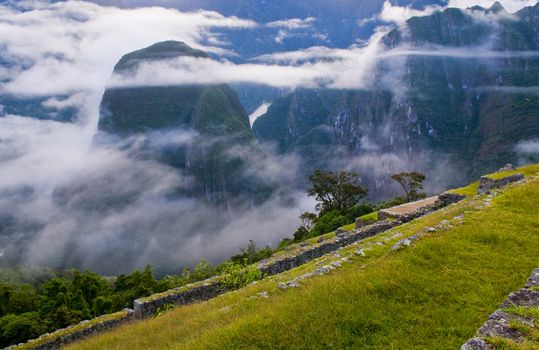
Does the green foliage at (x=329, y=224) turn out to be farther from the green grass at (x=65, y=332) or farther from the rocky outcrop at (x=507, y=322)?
the rocky outcrop at (x=507, y=322)

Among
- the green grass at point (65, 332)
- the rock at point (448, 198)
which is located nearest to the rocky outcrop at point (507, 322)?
the green grass at point (65, 332)

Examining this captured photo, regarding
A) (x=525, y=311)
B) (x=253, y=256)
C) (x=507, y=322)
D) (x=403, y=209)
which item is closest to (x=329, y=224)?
(x=253, y=256)

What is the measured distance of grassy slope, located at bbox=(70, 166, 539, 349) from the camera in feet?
25.7

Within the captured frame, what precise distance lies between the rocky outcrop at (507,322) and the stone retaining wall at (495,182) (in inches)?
652

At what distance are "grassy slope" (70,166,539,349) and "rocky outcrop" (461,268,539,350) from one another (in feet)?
2.73

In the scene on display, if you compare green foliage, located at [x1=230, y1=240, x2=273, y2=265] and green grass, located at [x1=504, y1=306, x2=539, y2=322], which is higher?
green grass, located at [x1=504, y1=306, x2=539, y2=322]

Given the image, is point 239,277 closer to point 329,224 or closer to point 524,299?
point 524,299

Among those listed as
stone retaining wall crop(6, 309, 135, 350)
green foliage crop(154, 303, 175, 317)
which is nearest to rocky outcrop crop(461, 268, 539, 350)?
green foliage crop(154, 303, 175, 317)

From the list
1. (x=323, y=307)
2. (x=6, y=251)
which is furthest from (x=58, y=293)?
(x=6, y=251)

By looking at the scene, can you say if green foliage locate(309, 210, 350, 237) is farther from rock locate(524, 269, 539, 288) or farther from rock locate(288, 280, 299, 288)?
rock locate(524, 269, 539, 288)

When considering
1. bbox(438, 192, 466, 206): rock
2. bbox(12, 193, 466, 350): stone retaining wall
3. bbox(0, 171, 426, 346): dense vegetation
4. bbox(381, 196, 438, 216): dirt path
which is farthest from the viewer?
bbox(0, 171, 426, 346): dense vegetation

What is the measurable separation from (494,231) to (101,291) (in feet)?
142

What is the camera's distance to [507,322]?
6.77 m

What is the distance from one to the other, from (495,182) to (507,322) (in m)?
19.8
